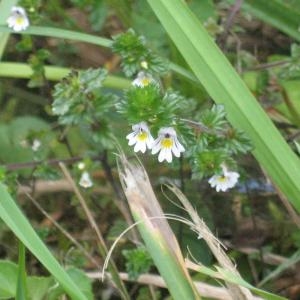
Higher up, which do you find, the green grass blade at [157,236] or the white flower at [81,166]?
the white flower at [81,166]

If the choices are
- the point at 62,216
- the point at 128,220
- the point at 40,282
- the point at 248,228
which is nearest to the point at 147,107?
the point at 40,282

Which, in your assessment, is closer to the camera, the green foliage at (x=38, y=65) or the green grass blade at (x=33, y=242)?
the green grass blade at (x=33, y=242)

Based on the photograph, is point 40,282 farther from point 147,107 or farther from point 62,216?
point 62,216

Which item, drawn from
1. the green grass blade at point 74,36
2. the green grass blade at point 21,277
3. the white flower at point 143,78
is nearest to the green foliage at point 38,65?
the green grass blade at point 74,36

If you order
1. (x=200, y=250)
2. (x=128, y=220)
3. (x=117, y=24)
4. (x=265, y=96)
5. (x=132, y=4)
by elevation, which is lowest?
(x=200, y=250)

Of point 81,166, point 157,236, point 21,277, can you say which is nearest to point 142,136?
point 157,236

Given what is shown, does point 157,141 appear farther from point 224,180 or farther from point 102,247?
point 102,247

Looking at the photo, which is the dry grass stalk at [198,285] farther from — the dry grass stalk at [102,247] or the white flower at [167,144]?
the white flower at [167,144]

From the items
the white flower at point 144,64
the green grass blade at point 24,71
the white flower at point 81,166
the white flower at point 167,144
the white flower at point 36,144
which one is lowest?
the white flower at point 167,144
